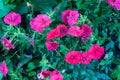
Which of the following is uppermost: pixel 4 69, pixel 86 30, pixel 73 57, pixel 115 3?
pixel 115 3

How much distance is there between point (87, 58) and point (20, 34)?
46cm

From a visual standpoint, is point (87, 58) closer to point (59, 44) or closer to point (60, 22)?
point (59, 44)

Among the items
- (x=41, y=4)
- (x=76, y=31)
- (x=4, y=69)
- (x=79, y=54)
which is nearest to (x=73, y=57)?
(x=79, y=54)

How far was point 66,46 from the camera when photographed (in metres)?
2.57

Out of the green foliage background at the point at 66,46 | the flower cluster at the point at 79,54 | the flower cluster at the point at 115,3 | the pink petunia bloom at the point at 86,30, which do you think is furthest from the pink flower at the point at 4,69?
the flower cluster at the point at 115,3

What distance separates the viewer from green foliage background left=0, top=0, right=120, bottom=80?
8.19 ft

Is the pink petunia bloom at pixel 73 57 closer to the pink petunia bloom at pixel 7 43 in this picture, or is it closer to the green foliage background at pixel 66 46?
the green foliage background at pixel 66 46

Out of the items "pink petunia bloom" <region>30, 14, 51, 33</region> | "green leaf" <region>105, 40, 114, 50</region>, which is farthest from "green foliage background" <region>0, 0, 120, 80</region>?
"pink petunia bloom" <region>30, 14, 51, 33</region>

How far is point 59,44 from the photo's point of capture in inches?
98.6

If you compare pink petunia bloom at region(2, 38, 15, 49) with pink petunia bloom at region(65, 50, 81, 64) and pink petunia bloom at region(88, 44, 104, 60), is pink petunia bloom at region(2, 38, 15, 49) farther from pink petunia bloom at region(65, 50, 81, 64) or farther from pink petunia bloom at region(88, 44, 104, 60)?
pink petunia bloom at region(88, 44, 104, 60)

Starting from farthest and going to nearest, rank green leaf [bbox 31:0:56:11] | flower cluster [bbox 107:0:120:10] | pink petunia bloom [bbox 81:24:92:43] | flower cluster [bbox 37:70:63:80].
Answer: green leaf [bbox 31:0:56:11]
flower cluster [bbox 107:0:120:10]
pink petunia bloom [bbox 81:24:92:43]
flower cluster [bbox 37:70:63:80]

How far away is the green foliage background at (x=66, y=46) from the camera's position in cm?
250

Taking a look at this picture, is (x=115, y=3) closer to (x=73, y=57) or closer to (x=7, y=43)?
(x=73, y=57)

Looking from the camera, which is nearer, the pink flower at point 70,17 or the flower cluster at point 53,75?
the flower cluster at point 53,75
